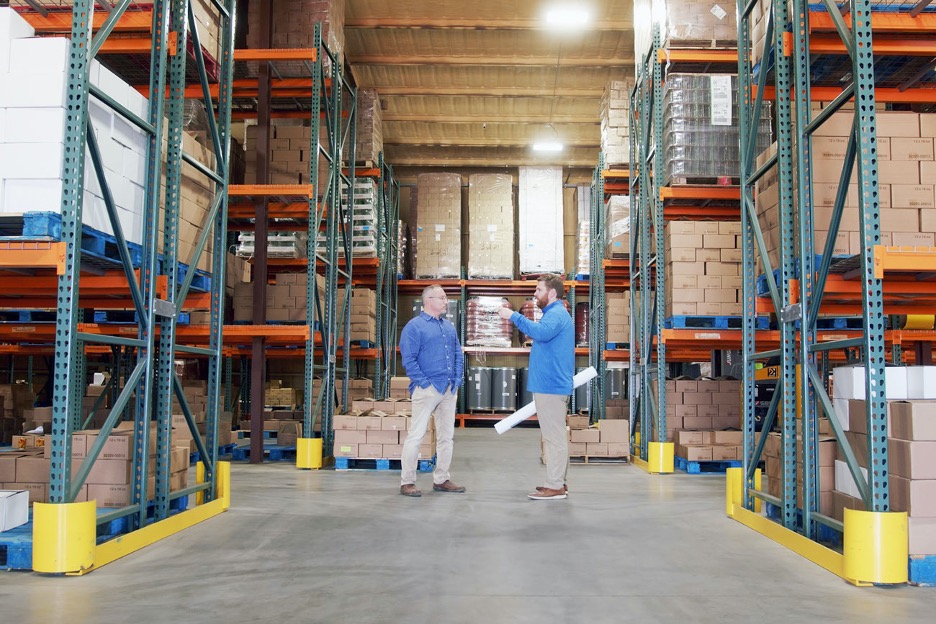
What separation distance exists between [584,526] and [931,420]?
2455mm

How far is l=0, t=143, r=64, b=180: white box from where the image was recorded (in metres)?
4.11

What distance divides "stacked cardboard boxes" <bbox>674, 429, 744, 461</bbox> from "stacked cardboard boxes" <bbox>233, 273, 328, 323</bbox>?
4.96 meters

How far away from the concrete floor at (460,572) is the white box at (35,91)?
8.11ft

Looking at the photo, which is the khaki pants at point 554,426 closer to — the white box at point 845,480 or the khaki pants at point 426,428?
the khaki pants at point 426,428

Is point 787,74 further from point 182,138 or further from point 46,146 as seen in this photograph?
point 46,146

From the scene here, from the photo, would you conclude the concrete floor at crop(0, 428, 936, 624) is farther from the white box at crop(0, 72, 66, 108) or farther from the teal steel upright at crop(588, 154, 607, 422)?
the teal steel upright at crop(588, 154, 607, 422)


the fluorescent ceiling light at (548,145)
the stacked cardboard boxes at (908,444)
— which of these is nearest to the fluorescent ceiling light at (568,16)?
the fluorescent ceiling light at (548,145)

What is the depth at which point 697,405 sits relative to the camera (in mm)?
9273

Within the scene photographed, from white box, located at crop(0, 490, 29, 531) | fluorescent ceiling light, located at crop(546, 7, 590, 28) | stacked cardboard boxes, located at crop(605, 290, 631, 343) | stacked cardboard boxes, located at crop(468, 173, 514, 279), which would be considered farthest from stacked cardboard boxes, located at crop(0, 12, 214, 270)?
stacked cardboard boxes, located at crop(468, 173, 514, 279)

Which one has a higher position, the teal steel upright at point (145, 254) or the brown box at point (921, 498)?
the teal steel upright at point (145, 254)

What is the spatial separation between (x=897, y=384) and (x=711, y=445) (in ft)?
15.2

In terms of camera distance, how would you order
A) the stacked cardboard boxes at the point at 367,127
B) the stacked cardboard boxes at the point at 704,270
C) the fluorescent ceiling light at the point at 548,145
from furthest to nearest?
1. the fluorescent ceiling light at the point at 548,145
2. the stacked cardboard boxes at the point at 367,127
3. the stacked cardboard boxes at the point at 704,270

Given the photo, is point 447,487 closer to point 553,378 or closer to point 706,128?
point 553,378

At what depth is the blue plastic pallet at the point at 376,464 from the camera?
909 centimetres
